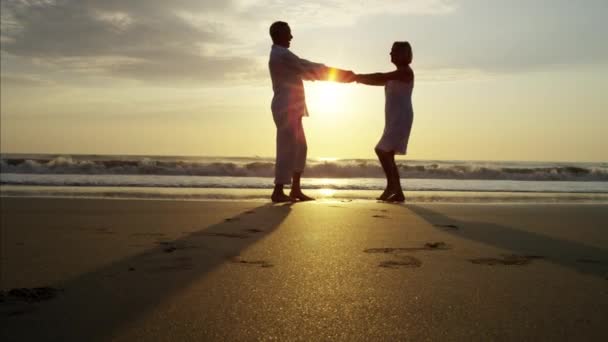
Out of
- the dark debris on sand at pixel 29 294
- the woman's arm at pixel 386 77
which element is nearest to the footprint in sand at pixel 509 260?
the dark debris on sand at pixel 29 294

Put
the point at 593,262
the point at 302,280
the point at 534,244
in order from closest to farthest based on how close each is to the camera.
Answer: the point at 302,280
the point at 593,262
the point at 534,244

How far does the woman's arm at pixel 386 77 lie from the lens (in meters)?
6.30

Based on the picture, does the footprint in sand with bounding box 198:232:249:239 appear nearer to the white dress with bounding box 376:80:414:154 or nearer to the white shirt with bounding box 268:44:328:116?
the white shirt with bounding box 268:44:328:116

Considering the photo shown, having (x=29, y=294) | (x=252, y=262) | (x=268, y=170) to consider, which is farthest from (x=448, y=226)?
(x=268, y=170)

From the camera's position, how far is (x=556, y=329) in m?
1.43

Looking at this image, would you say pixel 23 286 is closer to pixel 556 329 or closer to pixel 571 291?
pixel 556 329

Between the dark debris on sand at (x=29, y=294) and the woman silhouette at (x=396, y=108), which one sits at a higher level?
Result: the woman silhouette at (x=396, y=108)

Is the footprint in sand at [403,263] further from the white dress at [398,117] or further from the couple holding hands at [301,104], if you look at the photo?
the white dress at [398,117]

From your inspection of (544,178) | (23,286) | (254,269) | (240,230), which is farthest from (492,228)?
(544,178)

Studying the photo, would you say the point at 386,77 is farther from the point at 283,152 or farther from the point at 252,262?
the point at 252,262

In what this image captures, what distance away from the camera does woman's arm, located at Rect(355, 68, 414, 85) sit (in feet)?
20.7

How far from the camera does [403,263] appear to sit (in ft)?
7.67

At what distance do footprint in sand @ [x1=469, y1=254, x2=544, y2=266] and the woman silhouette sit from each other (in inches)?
150

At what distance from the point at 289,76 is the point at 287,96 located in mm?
224
